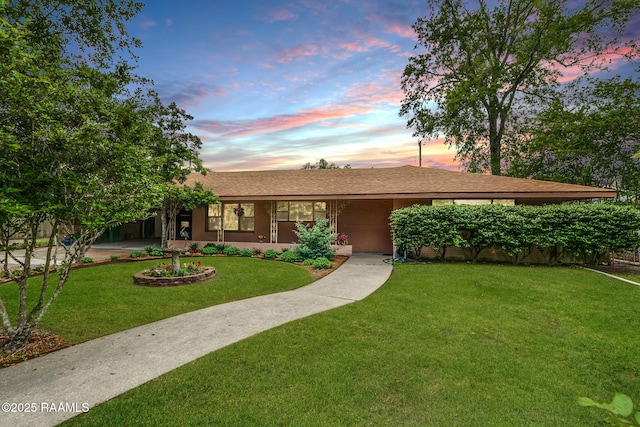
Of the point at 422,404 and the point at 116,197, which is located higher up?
the point at 116,197

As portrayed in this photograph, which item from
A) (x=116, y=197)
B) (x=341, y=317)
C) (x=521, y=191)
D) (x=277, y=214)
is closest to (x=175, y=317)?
(x=116, y=197)

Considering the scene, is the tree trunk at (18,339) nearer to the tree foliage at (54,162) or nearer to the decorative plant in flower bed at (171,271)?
the tree foliage at (54,162)

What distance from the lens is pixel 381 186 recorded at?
13734 millimetres

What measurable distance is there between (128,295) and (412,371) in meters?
6.48

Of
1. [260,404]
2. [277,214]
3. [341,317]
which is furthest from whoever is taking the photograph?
[277,214]

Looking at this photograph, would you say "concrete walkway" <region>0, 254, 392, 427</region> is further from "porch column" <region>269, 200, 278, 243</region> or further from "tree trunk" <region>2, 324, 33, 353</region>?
"porch column" <region>269, 200, 278, 243</region>

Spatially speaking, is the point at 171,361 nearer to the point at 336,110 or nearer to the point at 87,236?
the point at 87,236

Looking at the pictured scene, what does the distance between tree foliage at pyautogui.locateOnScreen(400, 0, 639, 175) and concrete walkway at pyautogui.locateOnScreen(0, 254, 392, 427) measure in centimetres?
1957

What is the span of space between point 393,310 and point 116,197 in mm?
5261

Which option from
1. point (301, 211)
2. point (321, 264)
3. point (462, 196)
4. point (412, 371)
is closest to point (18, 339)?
point (412, 371)

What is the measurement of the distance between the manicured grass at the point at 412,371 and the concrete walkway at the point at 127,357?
292 millimetres

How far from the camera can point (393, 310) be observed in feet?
19.9

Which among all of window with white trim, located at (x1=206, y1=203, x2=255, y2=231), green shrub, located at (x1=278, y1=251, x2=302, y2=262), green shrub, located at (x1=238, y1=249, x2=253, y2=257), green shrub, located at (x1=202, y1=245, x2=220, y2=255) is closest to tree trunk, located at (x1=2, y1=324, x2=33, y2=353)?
green shrub, located at (x1=278, y1=251, x2=302, y2=262)

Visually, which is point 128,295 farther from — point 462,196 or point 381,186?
point 462,196
